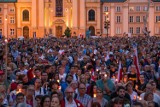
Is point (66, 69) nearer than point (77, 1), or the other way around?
point (66, 69)

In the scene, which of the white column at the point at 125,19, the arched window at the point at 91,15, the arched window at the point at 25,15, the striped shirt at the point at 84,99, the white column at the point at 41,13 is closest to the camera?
the striped shirt at the point at 84,99

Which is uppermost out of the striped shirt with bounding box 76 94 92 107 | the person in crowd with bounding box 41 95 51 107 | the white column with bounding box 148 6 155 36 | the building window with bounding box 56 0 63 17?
the building window with bounding box 56 0 63 17

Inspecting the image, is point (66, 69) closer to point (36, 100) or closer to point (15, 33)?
point (36, 100)

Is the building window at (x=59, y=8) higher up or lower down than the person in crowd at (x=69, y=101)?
higher up

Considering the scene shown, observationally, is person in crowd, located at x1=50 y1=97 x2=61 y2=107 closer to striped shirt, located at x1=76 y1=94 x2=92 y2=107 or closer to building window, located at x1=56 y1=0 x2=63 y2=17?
striped shirt, located at x1=76 y1=94 x2=92 y2=107

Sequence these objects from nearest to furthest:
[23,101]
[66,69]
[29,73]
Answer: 1. [23,101]
2. [29,73]
3. [66,69]

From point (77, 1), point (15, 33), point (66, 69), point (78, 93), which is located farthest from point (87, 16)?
point (78, 93)

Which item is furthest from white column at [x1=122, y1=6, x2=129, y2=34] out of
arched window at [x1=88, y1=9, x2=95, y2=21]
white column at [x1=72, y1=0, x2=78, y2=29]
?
white column at [x1=72, y1=0, x2=78, y2=29]

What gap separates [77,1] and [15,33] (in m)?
13.2

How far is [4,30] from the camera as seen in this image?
89.8 meters

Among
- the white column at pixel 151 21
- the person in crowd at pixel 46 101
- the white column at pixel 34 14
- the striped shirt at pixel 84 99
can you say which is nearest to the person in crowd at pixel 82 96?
the striped shirt at pixel 84 99

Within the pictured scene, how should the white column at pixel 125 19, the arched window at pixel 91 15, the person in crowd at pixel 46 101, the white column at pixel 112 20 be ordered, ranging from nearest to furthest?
the person in crowd at pixel 46 101 < the white column at pixel 112 20 < the white column at pixel 125 19 < the arched window at pixel 91 15

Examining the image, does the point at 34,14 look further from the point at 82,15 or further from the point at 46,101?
the point at 46,101

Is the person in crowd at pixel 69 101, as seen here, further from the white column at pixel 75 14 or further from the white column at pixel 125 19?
the white column at pixel 125 19
